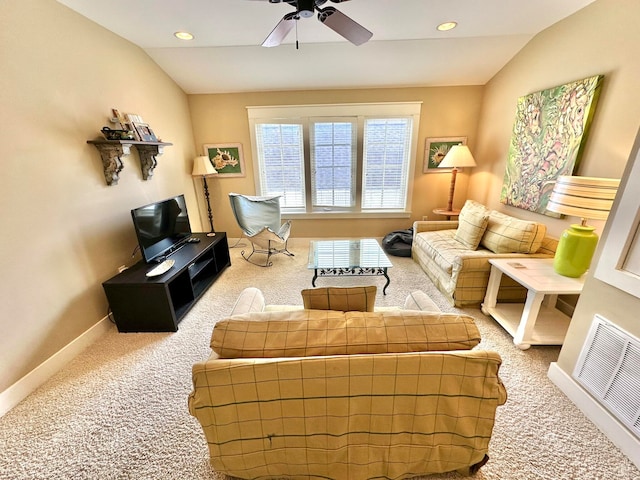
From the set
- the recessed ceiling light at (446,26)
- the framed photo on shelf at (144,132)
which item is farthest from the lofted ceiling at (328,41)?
the framed photo on shelf at (144,132)

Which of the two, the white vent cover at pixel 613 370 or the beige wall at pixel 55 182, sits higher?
the beige wall at pixel 55 182

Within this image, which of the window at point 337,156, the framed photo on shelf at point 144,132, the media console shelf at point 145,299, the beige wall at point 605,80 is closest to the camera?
the beige wall at point 605,80

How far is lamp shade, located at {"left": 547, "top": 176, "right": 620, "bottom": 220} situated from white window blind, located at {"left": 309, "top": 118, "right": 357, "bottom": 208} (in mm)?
2519

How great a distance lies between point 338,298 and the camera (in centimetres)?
122

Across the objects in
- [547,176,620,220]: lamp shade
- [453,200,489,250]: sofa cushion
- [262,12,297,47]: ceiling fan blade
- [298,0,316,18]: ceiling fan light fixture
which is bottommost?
[453,200,489,250]: sofa cushion

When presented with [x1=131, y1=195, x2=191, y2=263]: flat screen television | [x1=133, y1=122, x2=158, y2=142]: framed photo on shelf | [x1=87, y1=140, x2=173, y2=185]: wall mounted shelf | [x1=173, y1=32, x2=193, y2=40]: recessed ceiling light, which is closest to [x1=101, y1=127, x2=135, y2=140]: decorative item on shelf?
[x1=87, y1=140, x2=173, y2=185]: wall mounted shelf

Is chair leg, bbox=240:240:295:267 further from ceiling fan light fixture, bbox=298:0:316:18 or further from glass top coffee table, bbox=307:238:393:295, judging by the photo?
ceiling fan light fixture, bbox=298:0:316:18

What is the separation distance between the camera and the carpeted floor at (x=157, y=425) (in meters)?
1.21

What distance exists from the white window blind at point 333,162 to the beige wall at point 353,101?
31 centimetres

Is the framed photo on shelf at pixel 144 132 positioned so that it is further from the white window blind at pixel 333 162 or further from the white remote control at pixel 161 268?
the white window blind at pixel 333 162

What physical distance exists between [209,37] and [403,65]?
219cm

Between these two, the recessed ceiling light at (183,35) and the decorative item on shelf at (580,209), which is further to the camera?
the recessed ceiling light at (183,35)

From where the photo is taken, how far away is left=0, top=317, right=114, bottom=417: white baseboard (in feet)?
5.04

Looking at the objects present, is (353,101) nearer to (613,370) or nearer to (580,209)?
(580,209)
